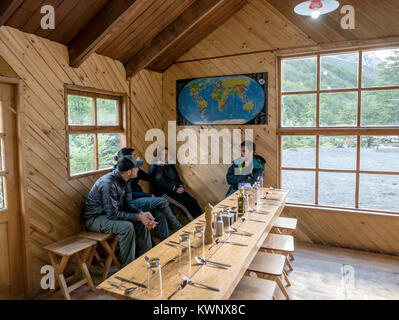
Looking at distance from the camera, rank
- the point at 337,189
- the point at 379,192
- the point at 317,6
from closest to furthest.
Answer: the point at 317,6 → the point at 379,192 → the point at 337,189

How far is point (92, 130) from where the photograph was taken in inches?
140

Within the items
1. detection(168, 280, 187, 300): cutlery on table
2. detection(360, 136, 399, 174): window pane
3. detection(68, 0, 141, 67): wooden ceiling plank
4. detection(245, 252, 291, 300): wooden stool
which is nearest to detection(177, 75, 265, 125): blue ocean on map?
detection(360, 136, 399, 174): window pane

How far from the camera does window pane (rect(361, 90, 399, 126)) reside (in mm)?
3541

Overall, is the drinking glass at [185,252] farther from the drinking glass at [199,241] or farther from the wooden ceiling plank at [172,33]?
the wooden ceiling plank at [172,33]

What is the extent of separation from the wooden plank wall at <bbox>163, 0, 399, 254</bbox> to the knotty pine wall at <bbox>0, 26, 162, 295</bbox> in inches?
68.6

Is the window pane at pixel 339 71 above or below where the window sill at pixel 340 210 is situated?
above

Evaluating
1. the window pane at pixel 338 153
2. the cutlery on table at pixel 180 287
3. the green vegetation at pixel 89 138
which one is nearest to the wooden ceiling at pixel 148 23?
the green vegetation at pixel 89 138

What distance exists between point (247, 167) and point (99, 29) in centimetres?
251

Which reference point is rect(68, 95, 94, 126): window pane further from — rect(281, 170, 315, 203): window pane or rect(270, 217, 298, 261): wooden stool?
rect(281, 170, 315, 203): window pane

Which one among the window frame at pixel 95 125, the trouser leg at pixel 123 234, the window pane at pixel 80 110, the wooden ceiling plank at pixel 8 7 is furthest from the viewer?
the window pane at pixel 80 110

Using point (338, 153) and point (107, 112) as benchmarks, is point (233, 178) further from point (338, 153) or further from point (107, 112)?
point (107, 112)

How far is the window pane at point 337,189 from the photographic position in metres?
3.84

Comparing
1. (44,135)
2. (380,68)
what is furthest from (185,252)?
(380,68)
